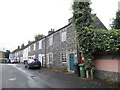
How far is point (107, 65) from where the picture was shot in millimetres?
8789

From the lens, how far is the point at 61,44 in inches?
637

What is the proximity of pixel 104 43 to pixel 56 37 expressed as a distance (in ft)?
33.4

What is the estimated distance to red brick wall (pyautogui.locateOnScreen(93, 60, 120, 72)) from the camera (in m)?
8.12

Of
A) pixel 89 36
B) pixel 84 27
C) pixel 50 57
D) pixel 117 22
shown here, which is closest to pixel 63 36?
pixel 50 57

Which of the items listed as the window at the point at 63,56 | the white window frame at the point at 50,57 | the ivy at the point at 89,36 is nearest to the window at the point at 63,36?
the window at the point at 63,56

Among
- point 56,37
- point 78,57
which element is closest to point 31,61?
point 56,37

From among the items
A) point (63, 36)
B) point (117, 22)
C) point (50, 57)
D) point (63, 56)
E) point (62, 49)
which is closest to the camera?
point (63, 56)

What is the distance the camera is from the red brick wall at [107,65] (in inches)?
320

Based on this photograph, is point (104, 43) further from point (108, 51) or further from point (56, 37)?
point (56, 37)

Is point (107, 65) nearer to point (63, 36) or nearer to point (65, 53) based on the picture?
point (65, 53)

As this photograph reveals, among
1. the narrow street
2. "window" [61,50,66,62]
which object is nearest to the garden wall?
the narrow street

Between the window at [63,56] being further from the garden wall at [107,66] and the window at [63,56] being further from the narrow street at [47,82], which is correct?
the garden wall at [107,66]

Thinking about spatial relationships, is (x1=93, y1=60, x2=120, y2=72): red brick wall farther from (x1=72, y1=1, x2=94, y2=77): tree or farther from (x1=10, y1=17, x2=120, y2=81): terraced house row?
(x1=72, y1=1, x2=94, y2=77): tree

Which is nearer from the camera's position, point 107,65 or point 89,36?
point 107,65
